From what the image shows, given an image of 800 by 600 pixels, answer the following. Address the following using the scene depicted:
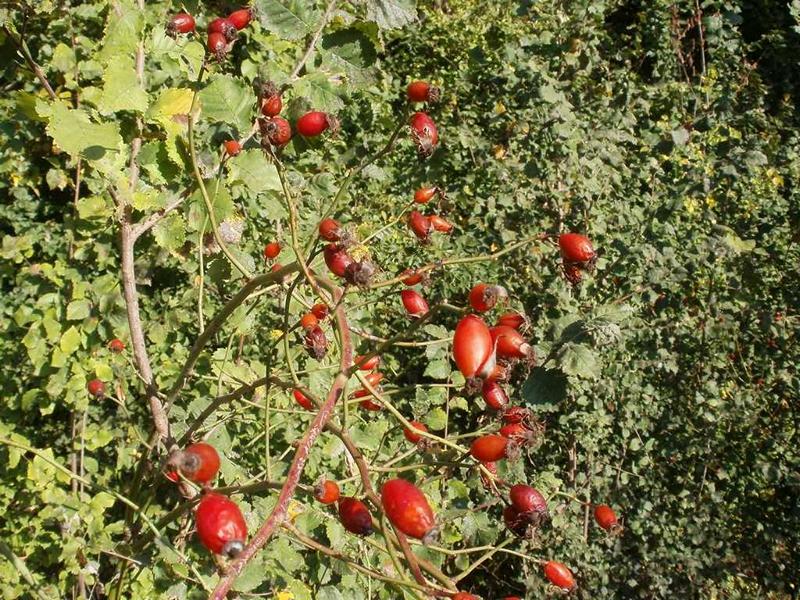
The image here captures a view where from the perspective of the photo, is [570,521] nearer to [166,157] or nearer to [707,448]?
[707,448]

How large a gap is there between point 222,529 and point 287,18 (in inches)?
26.6

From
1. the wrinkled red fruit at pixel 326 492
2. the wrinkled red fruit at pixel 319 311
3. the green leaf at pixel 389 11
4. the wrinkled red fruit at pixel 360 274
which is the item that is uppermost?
the green leaf at pixel 389 11

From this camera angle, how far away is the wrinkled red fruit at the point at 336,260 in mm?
732

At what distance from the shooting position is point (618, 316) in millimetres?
1018

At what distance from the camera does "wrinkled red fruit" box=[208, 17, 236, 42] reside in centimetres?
102

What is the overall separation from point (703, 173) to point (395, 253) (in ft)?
3.88

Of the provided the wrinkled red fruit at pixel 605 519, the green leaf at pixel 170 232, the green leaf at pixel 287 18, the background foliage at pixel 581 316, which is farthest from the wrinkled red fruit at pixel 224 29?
the wrinkled red fruit at pixel 605 519

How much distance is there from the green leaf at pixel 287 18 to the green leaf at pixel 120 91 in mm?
195

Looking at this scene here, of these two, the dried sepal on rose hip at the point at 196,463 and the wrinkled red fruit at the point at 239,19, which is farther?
the wrinkled red fruit at the point at 239,19

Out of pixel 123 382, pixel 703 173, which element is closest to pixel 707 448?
pixel 703 173

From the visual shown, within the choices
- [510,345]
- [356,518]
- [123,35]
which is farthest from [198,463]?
[123,35]

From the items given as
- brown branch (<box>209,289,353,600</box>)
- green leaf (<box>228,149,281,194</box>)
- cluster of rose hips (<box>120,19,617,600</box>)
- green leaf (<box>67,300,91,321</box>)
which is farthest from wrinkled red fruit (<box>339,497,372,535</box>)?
green leaf (<box>67,300,91,321</box>)

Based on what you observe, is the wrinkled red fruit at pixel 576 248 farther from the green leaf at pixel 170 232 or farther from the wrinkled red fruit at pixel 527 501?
the green leaf at pixel 170 232

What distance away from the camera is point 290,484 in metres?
0.57
